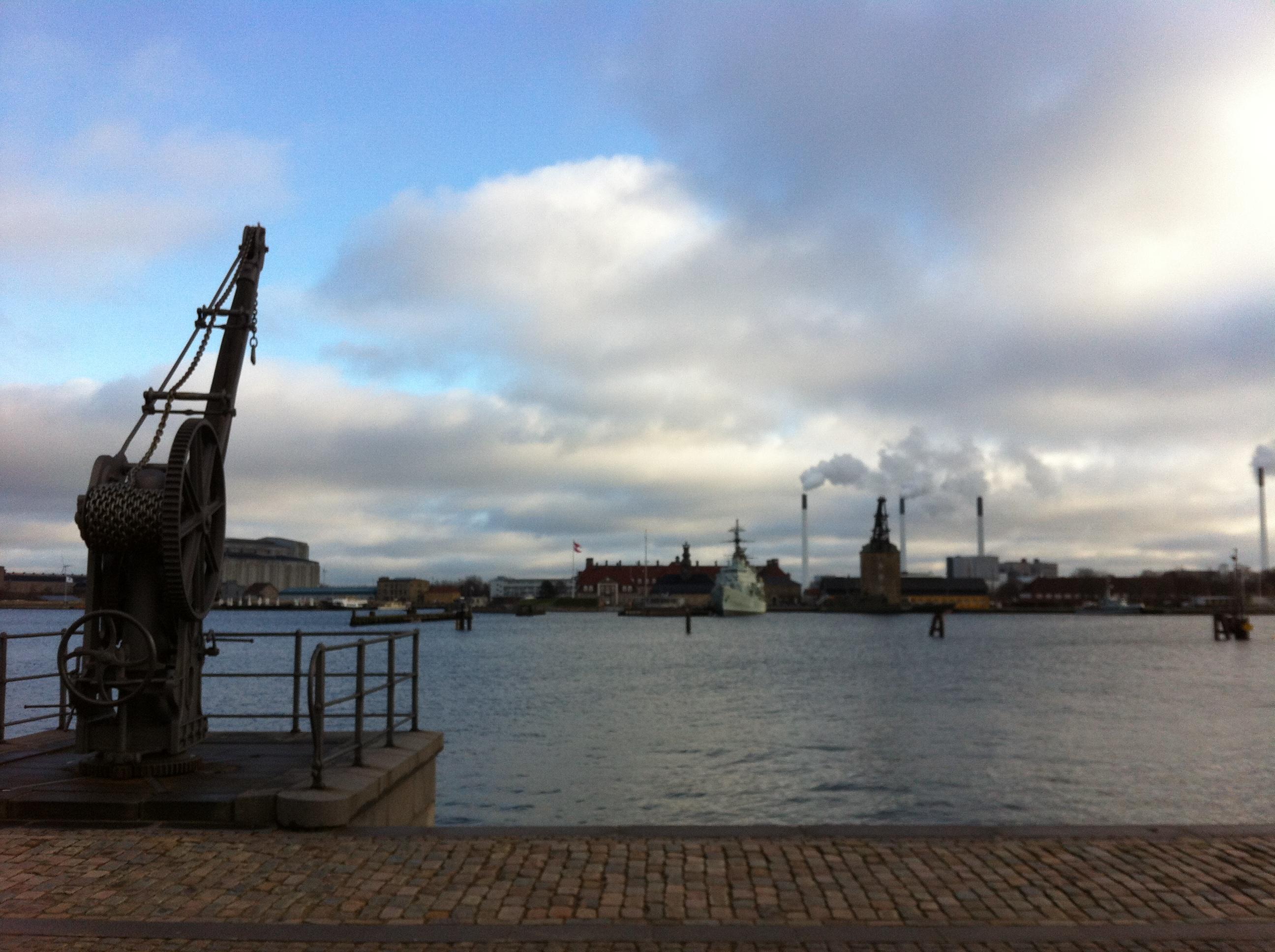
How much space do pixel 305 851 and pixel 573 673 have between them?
46642mm

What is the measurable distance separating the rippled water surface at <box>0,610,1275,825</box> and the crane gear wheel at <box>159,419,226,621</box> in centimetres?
420

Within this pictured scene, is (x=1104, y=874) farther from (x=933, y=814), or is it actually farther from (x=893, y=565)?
(x=893, y=565)

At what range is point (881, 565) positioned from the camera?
7032 inches

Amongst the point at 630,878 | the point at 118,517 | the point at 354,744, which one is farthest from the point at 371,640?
the point at 630,878

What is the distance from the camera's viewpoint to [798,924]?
5.95m

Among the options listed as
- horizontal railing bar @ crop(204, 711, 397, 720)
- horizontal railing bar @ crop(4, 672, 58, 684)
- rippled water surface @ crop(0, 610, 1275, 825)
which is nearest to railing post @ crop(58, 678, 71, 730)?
horizontal railing bar @ crop(4, 672, 58, 684)

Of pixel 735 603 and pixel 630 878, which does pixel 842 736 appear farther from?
pixel 735 603

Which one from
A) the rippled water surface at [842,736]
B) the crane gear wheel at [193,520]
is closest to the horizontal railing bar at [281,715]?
the crane gear wheel at [193,520]

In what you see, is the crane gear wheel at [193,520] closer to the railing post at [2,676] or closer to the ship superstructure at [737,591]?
the railing post at [2,676]

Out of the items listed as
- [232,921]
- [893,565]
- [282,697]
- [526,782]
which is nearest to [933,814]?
[526,782]

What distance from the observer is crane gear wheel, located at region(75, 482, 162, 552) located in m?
8.66

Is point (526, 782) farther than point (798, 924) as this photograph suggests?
Yes

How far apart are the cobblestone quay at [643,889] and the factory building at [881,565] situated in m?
174

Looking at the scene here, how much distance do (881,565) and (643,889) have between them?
585ft
